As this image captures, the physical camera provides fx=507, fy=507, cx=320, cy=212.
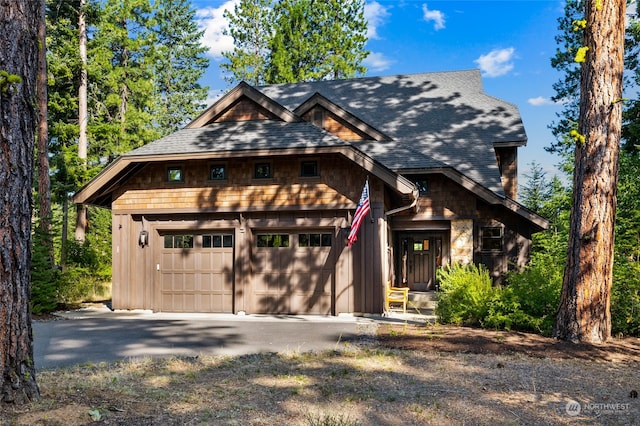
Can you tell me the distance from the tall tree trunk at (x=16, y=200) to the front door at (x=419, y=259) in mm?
15364

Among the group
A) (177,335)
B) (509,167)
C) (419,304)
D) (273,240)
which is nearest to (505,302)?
(273,240)

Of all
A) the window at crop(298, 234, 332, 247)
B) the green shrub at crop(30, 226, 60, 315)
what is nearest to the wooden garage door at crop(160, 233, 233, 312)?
the window at crop(298, 234, 332, 247)

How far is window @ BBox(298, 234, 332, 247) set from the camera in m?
13.4

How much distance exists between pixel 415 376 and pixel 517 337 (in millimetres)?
3447

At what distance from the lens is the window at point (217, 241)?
13.9m

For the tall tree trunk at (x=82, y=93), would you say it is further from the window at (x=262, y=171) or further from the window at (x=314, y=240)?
the window at (x=314, y=240)

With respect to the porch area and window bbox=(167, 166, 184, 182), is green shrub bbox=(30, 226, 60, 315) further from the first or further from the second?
the porch area

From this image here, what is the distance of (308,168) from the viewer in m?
13.4

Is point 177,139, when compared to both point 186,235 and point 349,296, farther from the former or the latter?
point 349,296

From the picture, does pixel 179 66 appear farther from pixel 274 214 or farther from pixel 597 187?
pixel 597 187

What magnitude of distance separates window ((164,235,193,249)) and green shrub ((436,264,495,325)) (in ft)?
23.1

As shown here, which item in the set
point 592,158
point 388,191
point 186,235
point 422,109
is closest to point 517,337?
point 592,158

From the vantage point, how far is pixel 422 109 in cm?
1991

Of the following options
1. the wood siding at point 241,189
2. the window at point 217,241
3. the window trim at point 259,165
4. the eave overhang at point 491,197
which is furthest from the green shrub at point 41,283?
the eave overhang at point 491,197
